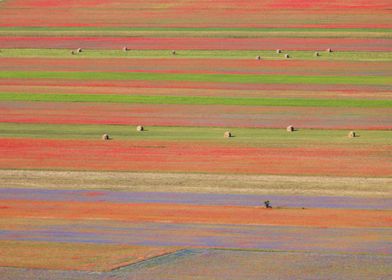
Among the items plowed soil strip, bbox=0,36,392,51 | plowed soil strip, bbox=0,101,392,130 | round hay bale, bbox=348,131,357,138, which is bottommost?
round hay bale, bbox=348,131,357,138

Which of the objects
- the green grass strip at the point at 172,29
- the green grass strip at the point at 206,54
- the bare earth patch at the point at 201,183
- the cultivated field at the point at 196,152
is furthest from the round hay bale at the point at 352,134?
the green grass strip at the point at 172,29

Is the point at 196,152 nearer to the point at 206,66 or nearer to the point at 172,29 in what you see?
the point at 206,66

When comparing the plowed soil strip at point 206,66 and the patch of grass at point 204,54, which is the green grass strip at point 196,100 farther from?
the patch of grass at point 204,54

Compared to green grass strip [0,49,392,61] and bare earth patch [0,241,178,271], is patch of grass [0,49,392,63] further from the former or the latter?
bare earth patch [0,241,178,271]

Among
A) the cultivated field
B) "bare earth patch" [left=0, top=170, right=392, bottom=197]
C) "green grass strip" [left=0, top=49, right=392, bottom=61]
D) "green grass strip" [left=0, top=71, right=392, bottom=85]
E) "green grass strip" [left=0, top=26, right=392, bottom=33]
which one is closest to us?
the cultivated field

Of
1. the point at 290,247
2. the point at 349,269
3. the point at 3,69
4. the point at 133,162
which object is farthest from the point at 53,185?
the point at 3,69

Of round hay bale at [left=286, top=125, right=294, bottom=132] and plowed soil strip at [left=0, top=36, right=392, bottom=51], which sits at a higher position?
plowed soil strip at [left=0, top=36, right=392, bottom=51]

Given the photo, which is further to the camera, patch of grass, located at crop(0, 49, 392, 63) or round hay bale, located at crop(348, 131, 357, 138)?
patch of grass, located at crop(0, 49, 392, 63)

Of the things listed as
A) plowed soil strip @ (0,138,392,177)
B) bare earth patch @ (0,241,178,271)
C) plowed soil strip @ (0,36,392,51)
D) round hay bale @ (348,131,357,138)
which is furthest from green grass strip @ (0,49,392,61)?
bare earth patch @ (0,241,178,271)

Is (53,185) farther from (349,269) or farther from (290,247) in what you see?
(349,269)
